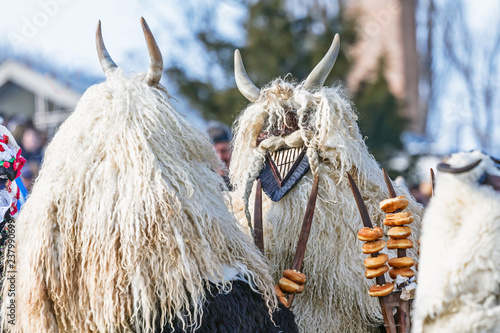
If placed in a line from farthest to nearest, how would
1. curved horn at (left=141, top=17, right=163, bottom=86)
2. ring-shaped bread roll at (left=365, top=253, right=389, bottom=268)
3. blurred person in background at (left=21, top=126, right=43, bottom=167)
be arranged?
blurred person in background at (left=21, top=126, right=43, bottom=167), ring-shaped bread roll at (left=365, top=253, right=389, bottom=268), curved horn at (left=141, top=17, right=163, bottom=86)

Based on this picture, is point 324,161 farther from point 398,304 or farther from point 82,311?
point 82,311

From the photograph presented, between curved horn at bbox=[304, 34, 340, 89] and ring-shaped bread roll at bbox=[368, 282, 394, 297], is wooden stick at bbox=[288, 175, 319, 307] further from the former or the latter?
curved horn at bbox=[304, 34, 340, 89]

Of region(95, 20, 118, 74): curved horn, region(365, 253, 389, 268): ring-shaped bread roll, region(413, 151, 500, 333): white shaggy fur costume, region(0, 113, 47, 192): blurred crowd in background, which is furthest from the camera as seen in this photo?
region(0, 113, 47, 192): blurred crowd in background

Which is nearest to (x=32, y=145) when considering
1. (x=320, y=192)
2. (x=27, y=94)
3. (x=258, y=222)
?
(x=258, y=222)

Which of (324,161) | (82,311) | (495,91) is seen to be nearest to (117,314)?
(82,311)

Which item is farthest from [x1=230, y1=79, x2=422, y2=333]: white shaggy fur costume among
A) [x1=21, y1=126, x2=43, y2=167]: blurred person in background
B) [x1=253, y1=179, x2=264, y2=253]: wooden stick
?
[x1=21, y1=126, x2=43, y2=167]: blurred person in background

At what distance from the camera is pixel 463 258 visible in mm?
1554

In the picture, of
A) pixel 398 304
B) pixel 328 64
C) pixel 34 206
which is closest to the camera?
pixel 34 206

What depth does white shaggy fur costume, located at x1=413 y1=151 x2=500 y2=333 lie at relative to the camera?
1531mm

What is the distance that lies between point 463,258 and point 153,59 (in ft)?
4.32

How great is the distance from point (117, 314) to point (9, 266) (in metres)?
0.55

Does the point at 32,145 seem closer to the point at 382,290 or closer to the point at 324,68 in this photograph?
the point at 324,68

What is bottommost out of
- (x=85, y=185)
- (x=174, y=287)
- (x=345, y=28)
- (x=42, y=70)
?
(x=174, y=287)

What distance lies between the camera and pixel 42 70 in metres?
9.83
